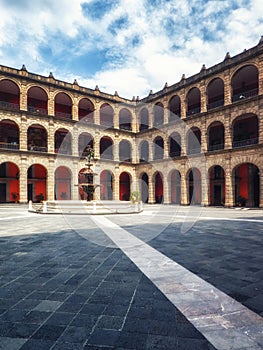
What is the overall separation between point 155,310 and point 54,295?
129 centimetres

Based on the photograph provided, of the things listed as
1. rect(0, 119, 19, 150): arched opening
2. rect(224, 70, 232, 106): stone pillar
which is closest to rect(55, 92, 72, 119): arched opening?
rect(0, 119, 19, 150): arched opening

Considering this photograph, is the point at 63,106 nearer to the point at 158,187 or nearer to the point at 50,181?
the point at 50,181

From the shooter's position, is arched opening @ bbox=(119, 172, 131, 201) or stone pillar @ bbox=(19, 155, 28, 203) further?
arched opening @ bbox=(119, 172, 131, 201)

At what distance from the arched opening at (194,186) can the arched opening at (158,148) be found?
4.32m

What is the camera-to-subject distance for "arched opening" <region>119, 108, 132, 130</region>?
3099 centimetres

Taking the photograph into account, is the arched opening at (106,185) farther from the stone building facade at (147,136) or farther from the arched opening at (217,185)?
the arched opening at (217,185)

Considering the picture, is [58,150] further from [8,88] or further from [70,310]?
[70,310]

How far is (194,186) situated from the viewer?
27156 mm

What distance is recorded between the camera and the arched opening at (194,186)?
1053 inches

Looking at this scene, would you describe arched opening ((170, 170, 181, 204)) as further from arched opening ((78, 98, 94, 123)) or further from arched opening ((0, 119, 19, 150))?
arched opening ((0, 119, 19, 150))

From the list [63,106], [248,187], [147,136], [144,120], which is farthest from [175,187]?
[63,106]

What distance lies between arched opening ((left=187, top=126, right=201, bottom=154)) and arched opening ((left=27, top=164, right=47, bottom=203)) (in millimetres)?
16319

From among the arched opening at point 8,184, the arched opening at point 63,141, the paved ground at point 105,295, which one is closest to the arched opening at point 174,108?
the arched opening at point 63,141

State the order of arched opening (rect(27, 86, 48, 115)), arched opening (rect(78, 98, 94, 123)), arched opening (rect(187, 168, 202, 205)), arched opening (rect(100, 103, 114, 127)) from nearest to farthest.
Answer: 1. arched opening (rect(27, 86, 48, 115))
2. arched opening (rect(187, 168, 202, 205))
3. arched opening (rect(78, 98, 94, 123))
4. arched opening (rect(100, 103, 114, 127))
